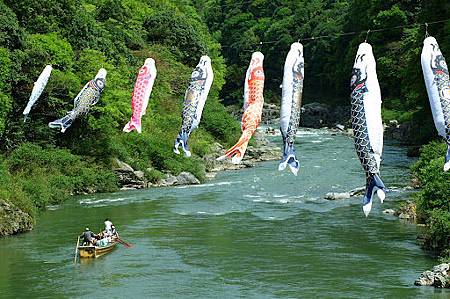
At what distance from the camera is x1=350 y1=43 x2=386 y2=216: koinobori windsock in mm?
13094

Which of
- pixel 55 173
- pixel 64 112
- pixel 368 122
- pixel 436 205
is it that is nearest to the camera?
pixel 368 122

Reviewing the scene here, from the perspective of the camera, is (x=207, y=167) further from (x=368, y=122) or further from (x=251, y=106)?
(x=368, y=122)

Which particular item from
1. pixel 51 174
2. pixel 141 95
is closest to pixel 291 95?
pixel 141 95

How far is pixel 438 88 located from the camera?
43.1 feet

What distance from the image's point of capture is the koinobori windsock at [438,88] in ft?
42.8

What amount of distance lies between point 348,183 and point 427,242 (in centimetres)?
1398

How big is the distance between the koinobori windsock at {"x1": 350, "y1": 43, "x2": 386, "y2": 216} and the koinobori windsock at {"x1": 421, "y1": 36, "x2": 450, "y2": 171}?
92 cm

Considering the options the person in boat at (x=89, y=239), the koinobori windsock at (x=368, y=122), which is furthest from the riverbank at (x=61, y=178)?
the koinobori windsock at (x=368, y=122)

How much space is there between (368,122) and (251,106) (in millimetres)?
3295

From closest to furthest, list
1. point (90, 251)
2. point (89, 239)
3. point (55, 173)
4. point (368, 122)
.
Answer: point (368, 122) < point (90, 251) < point (89, 239) < point (55, 173)

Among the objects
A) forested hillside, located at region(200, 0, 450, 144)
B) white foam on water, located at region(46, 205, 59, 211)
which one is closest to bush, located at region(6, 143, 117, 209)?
white foam on water, located at region(46, 205, 59, 211)

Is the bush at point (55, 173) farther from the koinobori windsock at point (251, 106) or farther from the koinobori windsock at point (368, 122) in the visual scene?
the koinobori windsock at point (368, 122)

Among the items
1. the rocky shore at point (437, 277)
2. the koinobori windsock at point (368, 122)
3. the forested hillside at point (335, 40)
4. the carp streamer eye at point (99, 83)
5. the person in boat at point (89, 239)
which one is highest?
the forested hillside at point (335, 40)

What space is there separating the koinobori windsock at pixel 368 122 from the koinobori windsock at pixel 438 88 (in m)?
0.92
